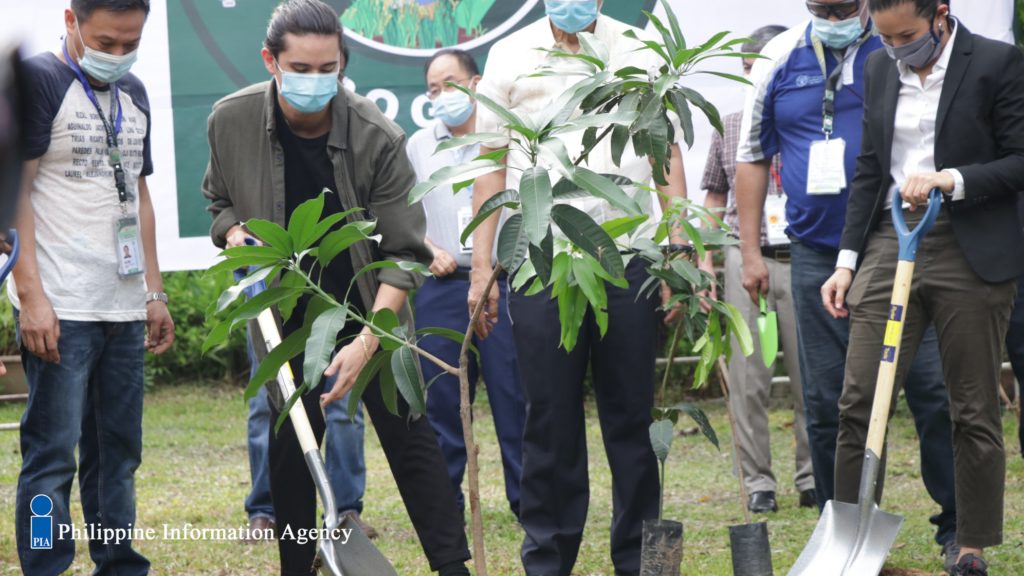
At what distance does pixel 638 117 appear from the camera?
2.23 m

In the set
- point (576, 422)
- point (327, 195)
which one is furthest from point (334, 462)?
point (327, 195)

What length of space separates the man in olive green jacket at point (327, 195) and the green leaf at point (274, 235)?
89cm

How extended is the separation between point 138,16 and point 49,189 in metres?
0.55

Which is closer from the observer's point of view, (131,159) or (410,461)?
(410,461)

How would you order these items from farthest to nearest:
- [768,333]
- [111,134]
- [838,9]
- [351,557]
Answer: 1. [768,333]
2. [838,9]
3. [111,134]
4. [351,557]

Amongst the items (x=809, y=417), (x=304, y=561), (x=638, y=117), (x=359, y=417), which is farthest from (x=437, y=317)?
(x=638, y=117)

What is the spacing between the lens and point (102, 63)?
3.66 metres

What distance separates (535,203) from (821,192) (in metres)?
2.24

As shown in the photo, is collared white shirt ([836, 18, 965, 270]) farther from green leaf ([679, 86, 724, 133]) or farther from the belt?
the belt

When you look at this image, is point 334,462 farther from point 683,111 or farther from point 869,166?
point 683,111

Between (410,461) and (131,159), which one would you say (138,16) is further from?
(410,461)

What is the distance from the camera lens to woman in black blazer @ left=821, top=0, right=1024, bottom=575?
3.44 m

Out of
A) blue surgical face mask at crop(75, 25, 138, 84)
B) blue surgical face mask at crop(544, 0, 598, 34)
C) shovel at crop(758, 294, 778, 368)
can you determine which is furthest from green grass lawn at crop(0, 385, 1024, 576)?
blue surgical face mask at crop(544, 0, 598, 34)

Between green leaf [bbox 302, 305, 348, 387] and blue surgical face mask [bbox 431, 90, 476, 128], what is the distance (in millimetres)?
2996
